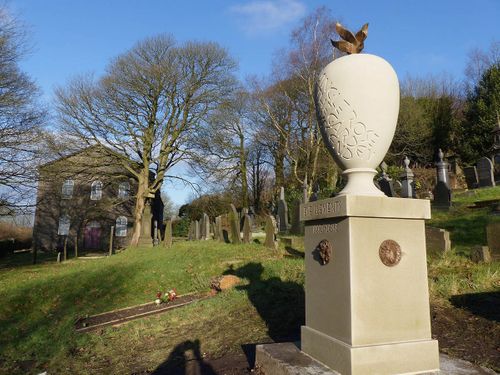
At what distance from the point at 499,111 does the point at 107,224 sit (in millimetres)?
32651

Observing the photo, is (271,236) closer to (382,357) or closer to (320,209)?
(320,209)

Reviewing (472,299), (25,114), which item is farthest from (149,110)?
(472,299)

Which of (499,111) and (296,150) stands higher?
(499,111)

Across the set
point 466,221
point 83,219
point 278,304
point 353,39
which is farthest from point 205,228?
point 353,39

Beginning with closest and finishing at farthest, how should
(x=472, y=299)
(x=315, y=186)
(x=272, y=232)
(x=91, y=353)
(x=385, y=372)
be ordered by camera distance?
(x=385, y=372) < (x=472, y=299) < (x=91, y=353) < (x=272, y=232) < (x=315, y=186)

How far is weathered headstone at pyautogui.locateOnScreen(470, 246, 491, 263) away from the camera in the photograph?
787 cm

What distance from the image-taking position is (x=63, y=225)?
3609cm

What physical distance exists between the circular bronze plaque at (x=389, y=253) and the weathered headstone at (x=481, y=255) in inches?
212

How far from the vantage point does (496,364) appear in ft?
12.4

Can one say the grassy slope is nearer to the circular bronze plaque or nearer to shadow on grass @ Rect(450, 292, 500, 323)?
shadow on grass @ Rect(450, 292, 500, 323)

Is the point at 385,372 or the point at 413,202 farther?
the point at 413,202

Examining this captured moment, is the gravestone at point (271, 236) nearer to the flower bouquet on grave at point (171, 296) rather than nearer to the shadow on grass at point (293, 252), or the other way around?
the shadow on grass at point (293, 252)

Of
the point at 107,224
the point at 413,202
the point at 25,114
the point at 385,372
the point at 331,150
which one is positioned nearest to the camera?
the point at 385,372

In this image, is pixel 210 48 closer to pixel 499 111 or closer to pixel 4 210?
pixel 4 210
